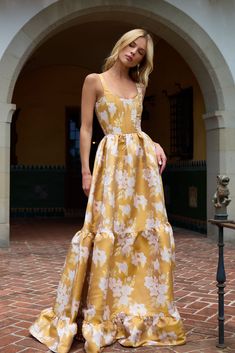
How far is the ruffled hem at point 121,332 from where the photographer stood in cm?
288

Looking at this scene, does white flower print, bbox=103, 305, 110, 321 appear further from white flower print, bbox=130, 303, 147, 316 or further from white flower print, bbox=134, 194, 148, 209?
white flower print, bbox=134, 194, 148, 209

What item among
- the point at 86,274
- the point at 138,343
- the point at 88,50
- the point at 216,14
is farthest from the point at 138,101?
the point at 88,50

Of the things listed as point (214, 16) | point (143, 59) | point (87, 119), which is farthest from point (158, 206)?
point (214, 16)

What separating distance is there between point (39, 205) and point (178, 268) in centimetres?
697

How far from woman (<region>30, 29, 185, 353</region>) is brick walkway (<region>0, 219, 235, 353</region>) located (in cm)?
14

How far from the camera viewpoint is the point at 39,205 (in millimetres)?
12094

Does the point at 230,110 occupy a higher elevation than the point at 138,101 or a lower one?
higher

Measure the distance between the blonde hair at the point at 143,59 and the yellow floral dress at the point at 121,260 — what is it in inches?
6.4

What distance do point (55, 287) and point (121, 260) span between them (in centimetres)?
184

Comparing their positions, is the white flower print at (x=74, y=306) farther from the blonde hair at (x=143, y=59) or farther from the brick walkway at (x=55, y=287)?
the blonde hair at (x=143, y=59)

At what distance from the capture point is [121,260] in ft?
9.86

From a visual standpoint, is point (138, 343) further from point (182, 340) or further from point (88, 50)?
point (88, 50)

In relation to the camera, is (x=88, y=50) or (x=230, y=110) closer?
(x=230, y=110)

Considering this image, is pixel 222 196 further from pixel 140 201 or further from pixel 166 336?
pixel 166 336
